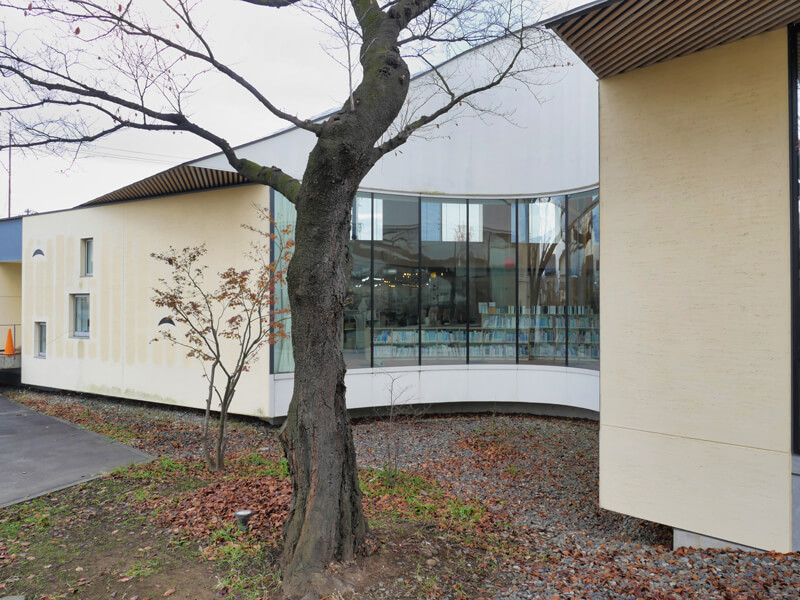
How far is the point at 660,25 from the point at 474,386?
8401mm

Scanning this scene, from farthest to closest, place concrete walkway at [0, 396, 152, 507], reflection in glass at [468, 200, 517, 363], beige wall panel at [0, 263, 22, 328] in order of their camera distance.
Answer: beige wall panel at [0, 263, 22, 328], reflection in glass at [468, 200, 517, 363], concrete walkway at [0, 396, 152, 507]

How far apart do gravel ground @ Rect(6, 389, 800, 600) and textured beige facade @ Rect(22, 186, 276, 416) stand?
0.69 m

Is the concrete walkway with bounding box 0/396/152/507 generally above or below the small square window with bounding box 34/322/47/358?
below

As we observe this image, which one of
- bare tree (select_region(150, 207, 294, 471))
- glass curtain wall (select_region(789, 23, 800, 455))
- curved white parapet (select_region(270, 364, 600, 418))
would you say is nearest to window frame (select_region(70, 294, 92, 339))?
bare tree (select_region(150, 207, 294, 471))

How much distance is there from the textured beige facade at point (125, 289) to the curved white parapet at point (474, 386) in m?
2.30

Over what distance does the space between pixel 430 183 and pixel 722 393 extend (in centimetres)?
804

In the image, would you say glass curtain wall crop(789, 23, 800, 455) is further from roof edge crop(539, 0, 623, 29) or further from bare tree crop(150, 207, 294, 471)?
bare tree crop(150, 207, 294, 471)

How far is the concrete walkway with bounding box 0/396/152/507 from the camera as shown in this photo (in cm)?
644

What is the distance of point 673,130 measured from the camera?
5.15 meters

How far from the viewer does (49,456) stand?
25.5 ft

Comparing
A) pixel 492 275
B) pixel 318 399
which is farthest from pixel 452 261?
pixel 318 399

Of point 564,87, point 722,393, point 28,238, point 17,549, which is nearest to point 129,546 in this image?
point 17,549

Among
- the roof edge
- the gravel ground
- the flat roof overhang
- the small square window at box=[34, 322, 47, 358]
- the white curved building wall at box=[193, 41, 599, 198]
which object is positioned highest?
the white curved building wall at box=[193, 41, 599, 198]

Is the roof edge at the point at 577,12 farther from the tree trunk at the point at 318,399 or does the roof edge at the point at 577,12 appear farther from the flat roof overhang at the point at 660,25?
the tree trunk at the point at 318,399
